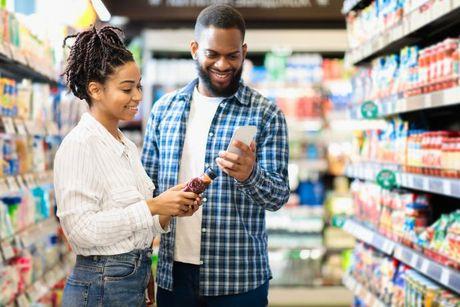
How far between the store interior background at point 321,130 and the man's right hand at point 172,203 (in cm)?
108

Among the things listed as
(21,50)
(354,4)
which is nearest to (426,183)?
(354,4)

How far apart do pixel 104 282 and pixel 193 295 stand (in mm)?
614

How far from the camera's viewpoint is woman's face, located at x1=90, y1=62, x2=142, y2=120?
2.15m

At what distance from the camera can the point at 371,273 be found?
4055mm

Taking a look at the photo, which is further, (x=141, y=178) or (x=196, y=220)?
(x=196, y=220)

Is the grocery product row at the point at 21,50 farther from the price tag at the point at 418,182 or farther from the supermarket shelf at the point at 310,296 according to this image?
the supermarket shelf at the point at 310,296

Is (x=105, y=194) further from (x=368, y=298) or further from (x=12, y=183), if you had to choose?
(x=368, y=298)

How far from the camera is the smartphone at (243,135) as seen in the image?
2.21 metres

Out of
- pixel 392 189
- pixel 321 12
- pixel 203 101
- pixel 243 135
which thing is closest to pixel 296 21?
pixel 321 12

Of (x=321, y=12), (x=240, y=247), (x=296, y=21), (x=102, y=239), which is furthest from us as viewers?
(x=296, y=21)

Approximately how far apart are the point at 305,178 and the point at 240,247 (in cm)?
407

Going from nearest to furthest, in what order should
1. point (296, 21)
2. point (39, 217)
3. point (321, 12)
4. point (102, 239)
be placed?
point (102, 239) < point (39, 217) < point (321, 12) < point (296, 21)

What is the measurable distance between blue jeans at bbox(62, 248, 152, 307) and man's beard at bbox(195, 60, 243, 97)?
2.56 feet

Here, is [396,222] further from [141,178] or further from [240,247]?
[141,178]
